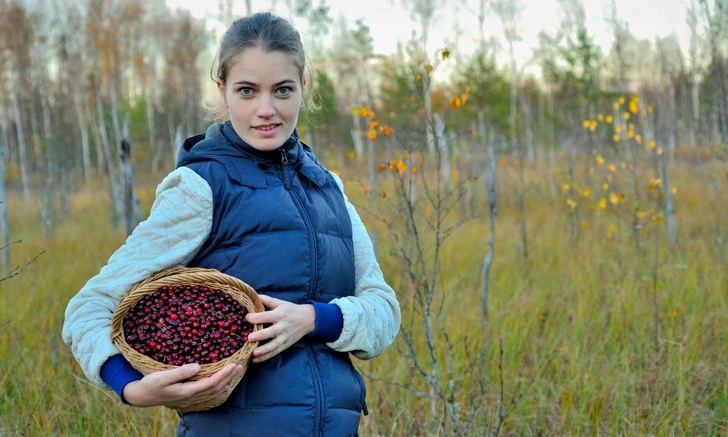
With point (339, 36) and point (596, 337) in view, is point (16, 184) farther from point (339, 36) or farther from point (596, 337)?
point (596, 337)

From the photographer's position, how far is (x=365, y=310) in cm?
149

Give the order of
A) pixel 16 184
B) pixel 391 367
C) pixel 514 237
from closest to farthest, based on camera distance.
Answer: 1. pixel 391 367
2. pixel 514 237
3. pixel 16 184

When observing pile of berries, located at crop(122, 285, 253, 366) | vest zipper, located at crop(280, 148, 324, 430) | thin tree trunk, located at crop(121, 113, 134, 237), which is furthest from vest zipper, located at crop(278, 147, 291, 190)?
thin tree trunk, located at crop(121, 113, 134, 237)

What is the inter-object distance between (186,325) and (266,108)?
552 mm

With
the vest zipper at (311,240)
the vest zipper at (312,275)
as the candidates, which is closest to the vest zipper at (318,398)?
the vest zipper at (312,275)

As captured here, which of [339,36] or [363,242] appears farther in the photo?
[339,36]

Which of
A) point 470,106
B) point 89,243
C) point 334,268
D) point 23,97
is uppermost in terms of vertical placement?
point 23,97

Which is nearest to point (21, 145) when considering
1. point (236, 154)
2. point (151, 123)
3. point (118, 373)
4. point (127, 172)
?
point (151, 123)

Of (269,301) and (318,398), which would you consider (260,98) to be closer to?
(269,301)

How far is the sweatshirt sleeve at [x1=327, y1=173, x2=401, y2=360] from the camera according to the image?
1430 millimetres

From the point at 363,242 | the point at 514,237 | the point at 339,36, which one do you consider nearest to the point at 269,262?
the point at 363,242

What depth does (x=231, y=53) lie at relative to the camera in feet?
4.80

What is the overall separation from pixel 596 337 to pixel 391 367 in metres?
1.48

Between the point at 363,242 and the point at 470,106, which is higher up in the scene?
the point at 470,106
